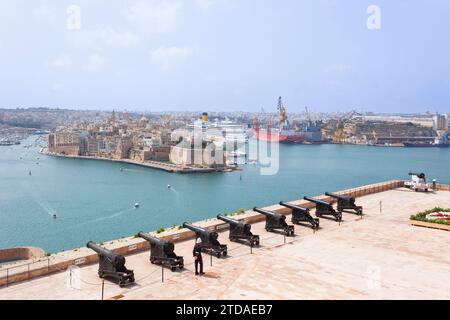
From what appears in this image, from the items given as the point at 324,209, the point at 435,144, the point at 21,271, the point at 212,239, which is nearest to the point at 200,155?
the point at 324,209

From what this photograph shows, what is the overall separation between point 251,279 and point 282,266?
651 millimetres

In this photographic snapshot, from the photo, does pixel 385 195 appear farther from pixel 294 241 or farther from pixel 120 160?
pixel 120 160

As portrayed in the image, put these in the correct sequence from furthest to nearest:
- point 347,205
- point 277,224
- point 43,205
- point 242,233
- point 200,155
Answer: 1. point 200,155
2. point 43,205
3. point 347,205
4. point 277,224
5. point 242,233

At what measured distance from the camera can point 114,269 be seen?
5016 mm

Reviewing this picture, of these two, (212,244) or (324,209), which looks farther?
(324,209)

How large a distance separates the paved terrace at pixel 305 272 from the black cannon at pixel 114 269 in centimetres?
9

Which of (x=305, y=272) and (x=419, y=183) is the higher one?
(x=419, y=183)

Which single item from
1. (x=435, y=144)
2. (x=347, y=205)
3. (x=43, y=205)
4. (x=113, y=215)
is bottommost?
(x=113, y=215)

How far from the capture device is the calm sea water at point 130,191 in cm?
2038

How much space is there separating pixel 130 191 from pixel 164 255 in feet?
86.8

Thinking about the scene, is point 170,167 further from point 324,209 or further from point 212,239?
point 212,239

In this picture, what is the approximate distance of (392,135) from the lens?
80812mm

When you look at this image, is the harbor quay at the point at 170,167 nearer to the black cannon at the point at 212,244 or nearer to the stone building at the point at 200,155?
the stone building at the point at 200,155

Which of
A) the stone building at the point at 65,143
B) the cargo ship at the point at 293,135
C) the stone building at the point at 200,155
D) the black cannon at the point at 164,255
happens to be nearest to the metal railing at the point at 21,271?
the black cannon at the point at 164,255
